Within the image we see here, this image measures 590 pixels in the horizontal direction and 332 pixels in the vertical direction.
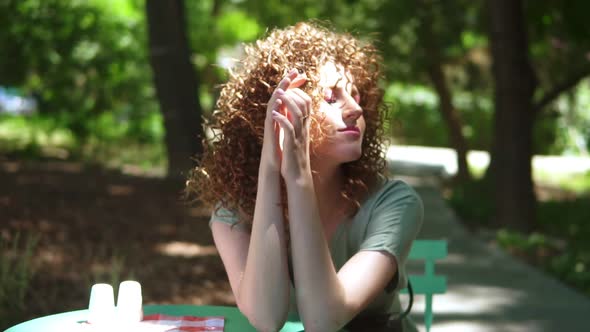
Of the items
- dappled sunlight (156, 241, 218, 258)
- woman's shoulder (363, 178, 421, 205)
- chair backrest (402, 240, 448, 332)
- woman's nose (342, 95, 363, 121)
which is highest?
woman's nose (342, 95, 363, 121)

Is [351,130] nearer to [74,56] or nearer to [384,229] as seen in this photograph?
[384,229]

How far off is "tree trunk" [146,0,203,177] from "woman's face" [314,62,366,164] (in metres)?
7.23

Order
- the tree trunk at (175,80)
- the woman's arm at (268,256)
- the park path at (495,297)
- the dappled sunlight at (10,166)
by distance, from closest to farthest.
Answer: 1. the woman's arm at (268,256)
2. the park path at (495,297)
3. the tree trunk at (175,80)
4. the dappled sunlight at (10,166)

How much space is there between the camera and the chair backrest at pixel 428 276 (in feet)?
11.5

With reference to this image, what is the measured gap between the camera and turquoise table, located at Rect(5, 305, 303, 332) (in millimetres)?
2676

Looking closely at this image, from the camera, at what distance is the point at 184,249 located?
782 centimetres

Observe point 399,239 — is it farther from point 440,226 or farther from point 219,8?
point 219,8

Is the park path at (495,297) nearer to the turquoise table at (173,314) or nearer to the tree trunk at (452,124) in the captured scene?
the turquoise table at (173,314)

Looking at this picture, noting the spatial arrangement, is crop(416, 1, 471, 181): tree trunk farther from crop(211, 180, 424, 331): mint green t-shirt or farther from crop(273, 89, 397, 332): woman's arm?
crop(273, 89, 397, 332): woman's arm

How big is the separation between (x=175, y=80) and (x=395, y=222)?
24.5 ft

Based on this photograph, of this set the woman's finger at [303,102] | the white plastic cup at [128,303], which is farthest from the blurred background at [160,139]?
the white plastic cup at [128,303]

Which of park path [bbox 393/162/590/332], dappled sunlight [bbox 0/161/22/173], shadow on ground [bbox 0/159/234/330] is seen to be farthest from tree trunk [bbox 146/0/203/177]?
park path [bbox 393/162/590/332]

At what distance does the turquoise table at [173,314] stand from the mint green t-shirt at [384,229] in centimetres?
19

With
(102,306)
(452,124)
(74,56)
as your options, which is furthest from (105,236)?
(452,124)
